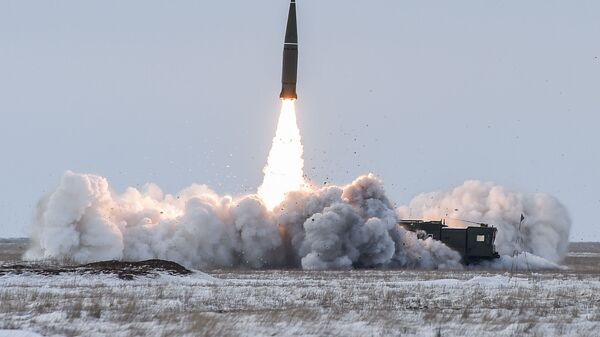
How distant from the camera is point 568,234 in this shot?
329ft

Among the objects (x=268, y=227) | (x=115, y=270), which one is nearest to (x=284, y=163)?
(x=268, y=227)

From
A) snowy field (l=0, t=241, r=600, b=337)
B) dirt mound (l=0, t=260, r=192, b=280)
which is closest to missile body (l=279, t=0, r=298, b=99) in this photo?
dirt mound (l=0, t=260, r=192, b=280)

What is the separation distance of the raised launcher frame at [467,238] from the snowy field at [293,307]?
26.9 m

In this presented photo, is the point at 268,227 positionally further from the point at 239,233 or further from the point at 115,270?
the point at 115,270

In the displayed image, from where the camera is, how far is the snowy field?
113 feet

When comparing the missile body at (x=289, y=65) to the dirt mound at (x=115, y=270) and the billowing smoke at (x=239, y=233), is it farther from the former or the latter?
the dirt mound at (x=115, y=270)

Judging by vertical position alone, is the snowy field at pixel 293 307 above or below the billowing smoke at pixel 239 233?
below

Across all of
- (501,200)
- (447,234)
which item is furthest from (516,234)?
(447,234)

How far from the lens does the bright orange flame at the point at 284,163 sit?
81.2 m

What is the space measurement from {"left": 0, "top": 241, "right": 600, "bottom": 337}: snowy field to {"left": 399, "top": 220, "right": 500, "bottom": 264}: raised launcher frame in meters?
26.9

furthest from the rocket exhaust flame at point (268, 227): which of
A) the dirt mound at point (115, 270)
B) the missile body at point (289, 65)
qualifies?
the dirt mound at point (115, 270)

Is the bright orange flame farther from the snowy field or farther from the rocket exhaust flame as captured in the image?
the snowy field

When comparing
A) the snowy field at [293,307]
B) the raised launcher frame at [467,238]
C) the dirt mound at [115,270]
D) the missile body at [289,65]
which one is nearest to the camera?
the snowy field at [293,307]

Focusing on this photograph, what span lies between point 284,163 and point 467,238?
13628mm
